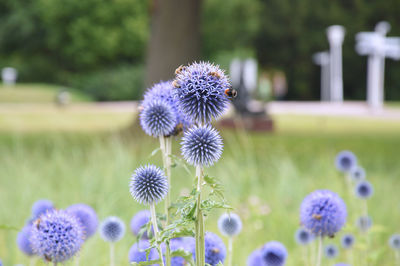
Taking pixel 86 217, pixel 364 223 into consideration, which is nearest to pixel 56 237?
pixel 86 217

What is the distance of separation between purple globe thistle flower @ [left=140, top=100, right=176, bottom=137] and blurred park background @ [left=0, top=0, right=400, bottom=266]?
636 mm

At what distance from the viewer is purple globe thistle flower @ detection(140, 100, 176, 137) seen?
1.83 meters

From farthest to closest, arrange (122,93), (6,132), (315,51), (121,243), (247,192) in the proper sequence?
(315,51) → (122,93) → (6,132) → (247,192) → (121,243)

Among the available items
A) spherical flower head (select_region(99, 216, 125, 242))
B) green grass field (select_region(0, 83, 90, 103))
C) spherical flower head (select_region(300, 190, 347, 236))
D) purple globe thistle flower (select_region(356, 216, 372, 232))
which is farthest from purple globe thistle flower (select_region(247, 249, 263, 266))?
green grass field (select_region(0, 83, 90, 103))

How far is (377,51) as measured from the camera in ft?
73.3

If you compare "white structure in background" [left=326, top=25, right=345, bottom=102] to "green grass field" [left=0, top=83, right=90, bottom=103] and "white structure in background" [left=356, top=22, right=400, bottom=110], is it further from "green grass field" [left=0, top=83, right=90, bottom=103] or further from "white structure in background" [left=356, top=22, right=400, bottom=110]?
"green grass field" [left=0, top=83, right=90, bottom=103]

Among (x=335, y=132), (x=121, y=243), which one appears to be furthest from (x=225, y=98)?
(x=335, y=132)

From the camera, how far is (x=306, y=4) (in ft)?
125

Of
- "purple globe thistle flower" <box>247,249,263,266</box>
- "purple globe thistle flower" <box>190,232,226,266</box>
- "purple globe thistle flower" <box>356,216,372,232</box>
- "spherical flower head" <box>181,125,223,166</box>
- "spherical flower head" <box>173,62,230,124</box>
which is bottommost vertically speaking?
"purple globe thistle flower" <box>247,249,263,266</box>

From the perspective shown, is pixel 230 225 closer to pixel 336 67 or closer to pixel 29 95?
pixel 29 95

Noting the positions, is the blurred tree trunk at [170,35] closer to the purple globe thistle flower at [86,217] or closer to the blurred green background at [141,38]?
the purple globe thistle flower at [86,217]

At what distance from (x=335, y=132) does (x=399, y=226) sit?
358 inches

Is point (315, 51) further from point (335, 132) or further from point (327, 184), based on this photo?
point (327, 184)

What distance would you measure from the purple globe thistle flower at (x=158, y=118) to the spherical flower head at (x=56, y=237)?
46 centimetres
